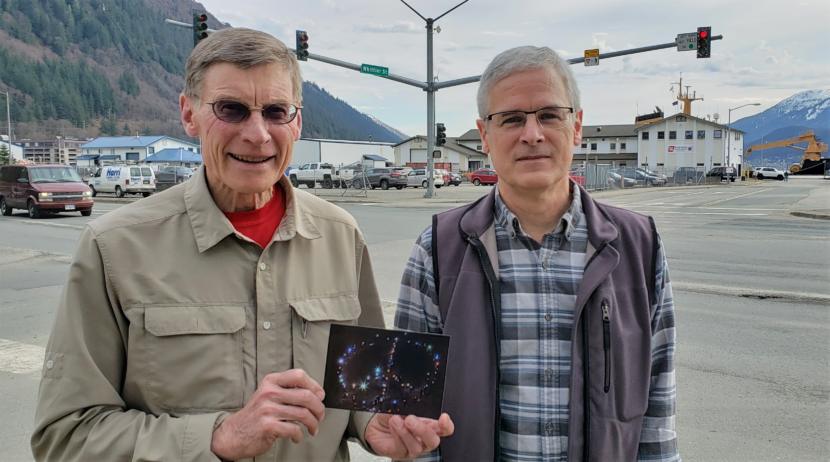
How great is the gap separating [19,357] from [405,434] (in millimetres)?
5721

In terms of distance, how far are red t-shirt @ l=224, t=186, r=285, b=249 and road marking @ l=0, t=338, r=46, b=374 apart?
14.8 feet

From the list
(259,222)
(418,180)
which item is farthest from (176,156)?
(259,222)

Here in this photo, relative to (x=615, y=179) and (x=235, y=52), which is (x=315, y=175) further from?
(x=235, y=52)

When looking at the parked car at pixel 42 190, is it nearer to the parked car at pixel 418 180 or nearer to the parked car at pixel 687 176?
the parked car at pixel 418 180

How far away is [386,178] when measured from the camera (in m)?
43.9

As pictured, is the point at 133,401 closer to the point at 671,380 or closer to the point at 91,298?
the point at 91,298

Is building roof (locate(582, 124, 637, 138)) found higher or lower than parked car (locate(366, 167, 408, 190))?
higher

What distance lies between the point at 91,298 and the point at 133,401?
0.31 m

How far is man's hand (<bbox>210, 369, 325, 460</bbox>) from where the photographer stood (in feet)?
5.14

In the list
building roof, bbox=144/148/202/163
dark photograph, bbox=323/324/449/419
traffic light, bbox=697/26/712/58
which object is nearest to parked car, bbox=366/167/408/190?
traffic light, bbox=697/26/712/58

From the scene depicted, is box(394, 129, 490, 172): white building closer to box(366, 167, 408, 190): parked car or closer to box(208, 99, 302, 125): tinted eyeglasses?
box(366, 167, 408, 190): parked car

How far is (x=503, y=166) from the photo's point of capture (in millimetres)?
2195

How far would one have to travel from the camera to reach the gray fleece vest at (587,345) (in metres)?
1.97

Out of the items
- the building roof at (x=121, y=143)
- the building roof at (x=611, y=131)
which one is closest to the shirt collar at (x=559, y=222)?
the building roof at (x=611, y=131)
